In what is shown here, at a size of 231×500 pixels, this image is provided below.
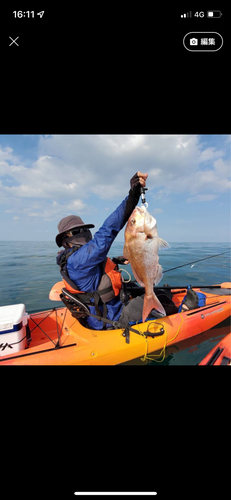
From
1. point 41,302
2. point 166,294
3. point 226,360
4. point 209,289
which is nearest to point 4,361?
point 226,360

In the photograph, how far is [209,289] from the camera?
21.6 feet

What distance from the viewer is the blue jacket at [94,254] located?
2998 millimetres

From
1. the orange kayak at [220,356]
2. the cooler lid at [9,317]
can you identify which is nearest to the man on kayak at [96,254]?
the cooler lid at [9,317]

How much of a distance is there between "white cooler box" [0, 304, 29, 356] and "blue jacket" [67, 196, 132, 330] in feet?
3.41

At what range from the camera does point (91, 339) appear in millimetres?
3615

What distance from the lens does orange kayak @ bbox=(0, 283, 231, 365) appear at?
3.19 m

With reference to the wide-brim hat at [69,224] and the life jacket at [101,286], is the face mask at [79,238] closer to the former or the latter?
the wide-brim hat at [69,224]

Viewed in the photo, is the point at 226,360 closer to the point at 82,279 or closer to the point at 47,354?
the point at 82,279
